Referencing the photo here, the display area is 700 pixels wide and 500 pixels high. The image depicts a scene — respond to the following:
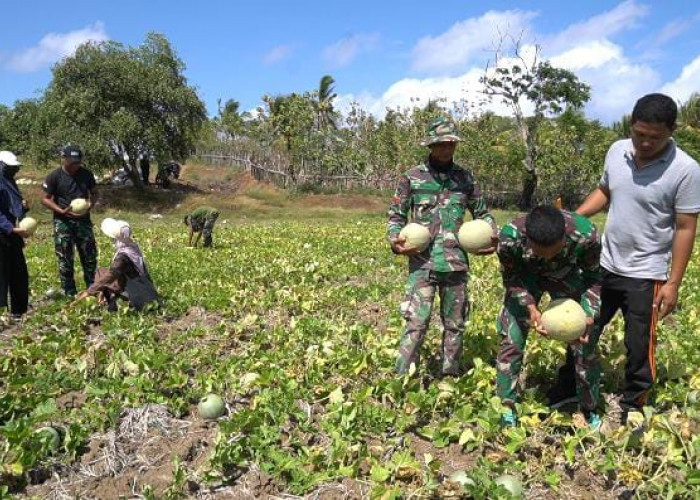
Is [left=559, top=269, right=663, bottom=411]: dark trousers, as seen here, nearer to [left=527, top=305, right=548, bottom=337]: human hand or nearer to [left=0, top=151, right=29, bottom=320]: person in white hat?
[left=527, top=305, right=548, bottom=337]: human hand

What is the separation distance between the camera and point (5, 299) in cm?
721

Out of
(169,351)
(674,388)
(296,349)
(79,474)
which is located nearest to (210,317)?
(169,351)

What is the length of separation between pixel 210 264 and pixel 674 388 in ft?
27.9

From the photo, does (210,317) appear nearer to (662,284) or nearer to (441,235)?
(441,235)

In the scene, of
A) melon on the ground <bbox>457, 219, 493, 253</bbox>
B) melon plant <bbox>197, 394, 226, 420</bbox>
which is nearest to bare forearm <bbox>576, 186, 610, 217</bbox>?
melon on the ground <bbox>457, 219, 493, 253</bbox>

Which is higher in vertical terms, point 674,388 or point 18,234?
point 18,234

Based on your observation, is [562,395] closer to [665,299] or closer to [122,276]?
[665,299]

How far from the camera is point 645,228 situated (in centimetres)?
407

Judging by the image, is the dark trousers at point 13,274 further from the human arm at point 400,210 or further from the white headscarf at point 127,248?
the human arm at point 400,210

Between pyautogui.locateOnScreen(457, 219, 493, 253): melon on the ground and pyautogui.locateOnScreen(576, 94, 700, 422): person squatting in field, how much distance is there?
725 millimetres

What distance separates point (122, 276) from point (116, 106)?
23114 mm

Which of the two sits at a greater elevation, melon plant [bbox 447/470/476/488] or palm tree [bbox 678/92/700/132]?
palm tree [bbox 678/92/700/132]

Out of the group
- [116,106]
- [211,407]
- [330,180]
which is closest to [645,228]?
[211,407]

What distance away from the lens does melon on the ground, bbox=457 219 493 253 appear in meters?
4.71
